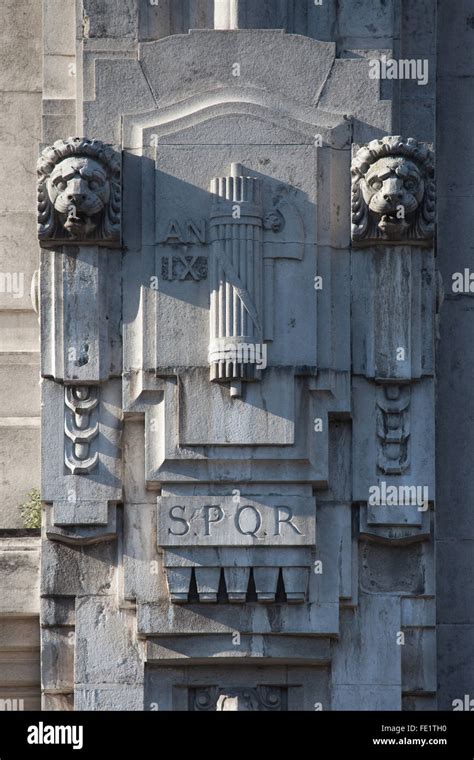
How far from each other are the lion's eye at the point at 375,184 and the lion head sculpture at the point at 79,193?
2.50 meters

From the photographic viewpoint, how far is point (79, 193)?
90.2 ft

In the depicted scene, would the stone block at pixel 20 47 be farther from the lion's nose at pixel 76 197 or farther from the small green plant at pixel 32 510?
the small green plant at pixel 32 510

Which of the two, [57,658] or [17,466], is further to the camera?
[17,466]

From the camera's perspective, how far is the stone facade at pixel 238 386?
27375mm

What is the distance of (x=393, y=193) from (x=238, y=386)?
2.43 meters

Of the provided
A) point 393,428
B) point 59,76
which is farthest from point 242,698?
point 59,76

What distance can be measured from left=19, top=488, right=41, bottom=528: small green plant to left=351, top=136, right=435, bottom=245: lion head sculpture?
429 centimetres

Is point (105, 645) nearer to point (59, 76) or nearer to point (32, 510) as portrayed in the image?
point (32, 510)
